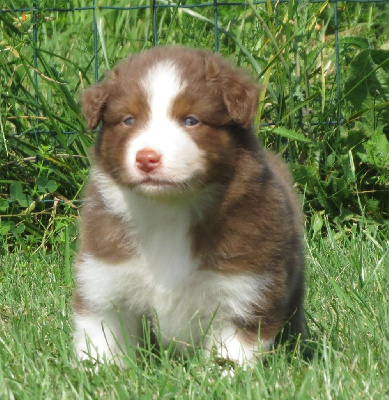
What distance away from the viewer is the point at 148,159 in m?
3.36

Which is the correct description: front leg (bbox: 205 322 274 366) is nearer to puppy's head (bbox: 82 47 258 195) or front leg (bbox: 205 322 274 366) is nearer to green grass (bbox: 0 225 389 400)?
green grass (bbox: 0 225 389 400)

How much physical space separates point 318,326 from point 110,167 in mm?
1286

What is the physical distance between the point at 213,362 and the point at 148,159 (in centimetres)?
85

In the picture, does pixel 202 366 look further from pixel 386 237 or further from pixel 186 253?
pixel 386 237

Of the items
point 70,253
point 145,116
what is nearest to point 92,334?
point 145,116

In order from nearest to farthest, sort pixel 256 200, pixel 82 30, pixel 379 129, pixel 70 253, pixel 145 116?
pixel 145 116
pixel 256 200
pixel 70 253
pixel 379 129
pixel 82 30

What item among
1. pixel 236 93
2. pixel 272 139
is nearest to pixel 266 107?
pixel 272 139

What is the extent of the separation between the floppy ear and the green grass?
0.95 metres

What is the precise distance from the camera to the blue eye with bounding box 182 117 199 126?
11.7 feet

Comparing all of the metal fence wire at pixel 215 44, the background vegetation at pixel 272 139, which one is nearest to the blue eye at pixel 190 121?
the background vegetation at pixel 272 139

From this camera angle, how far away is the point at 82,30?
695 cm

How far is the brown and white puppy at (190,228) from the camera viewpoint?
3.62 m

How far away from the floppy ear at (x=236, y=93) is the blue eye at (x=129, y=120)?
36 centimetres

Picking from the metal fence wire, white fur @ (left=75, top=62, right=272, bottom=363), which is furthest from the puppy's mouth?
the metal fence wire
